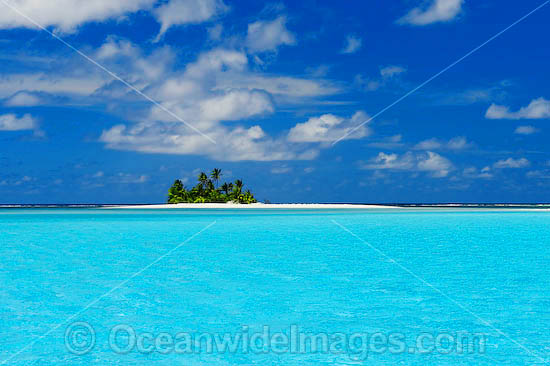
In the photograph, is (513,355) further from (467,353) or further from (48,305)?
(48,305)

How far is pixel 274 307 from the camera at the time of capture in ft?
30.6

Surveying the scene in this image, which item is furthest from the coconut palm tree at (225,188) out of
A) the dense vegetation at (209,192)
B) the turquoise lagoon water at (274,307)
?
the turquoise lagoon water at (274,307)

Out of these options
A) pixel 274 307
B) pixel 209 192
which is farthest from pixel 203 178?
pixel 274 307

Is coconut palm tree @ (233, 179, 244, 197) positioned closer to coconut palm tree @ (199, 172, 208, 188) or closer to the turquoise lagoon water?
coconut palm tree @ (199, 172, 208, 188)

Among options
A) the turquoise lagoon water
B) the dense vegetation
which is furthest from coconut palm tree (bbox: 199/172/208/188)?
the turquoise lagoon water

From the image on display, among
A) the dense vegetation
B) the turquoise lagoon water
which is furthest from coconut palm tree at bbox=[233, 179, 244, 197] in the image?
the turquoise lagoon water

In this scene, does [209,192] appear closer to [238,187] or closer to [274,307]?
[238,187]

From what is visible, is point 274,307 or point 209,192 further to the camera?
point 209,192

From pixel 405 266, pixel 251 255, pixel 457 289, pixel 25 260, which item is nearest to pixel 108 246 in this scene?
pixel 25 260

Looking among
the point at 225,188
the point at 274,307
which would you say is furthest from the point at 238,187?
the point at 274,307

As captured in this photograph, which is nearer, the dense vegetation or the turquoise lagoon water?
the turquoise lagoon water

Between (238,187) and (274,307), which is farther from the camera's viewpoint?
(238,187)

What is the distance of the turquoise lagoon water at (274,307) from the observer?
677cm

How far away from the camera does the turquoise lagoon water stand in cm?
677
